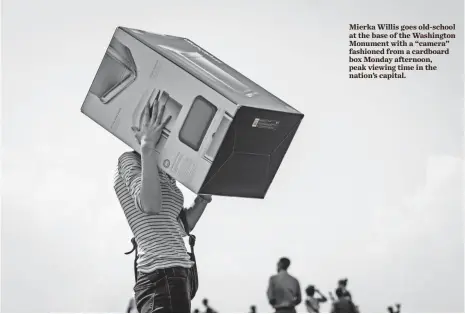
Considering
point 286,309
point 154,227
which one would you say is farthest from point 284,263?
point 154,227

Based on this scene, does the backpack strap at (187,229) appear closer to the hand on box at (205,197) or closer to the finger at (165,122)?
the hand on box at (205,197)

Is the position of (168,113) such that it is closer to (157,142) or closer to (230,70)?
(157,142)

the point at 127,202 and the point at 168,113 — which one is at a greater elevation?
the point at 168,113

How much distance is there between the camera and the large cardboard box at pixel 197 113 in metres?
3.52

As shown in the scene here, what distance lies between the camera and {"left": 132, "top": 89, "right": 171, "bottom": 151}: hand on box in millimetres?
3455

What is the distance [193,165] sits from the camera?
3.52 meters

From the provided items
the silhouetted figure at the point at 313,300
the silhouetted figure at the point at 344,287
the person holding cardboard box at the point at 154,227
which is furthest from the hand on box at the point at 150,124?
the silhouetted figure at the point at 344,287

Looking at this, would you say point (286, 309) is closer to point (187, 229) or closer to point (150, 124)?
point (187, 229)

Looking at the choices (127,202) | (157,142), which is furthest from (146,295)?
(157,142)

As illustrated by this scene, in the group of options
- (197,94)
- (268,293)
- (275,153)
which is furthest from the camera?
(268,293)

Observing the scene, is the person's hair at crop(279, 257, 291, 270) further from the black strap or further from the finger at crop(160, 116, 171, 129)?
the finger at crop(160, 116, 171, 129)

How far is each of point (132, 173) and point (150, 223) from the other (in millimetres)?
193

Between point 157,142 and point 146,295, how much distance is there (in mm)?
586

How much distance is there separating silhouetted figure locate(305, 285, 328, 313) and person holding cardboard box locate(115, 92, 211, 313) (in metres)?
5.34
